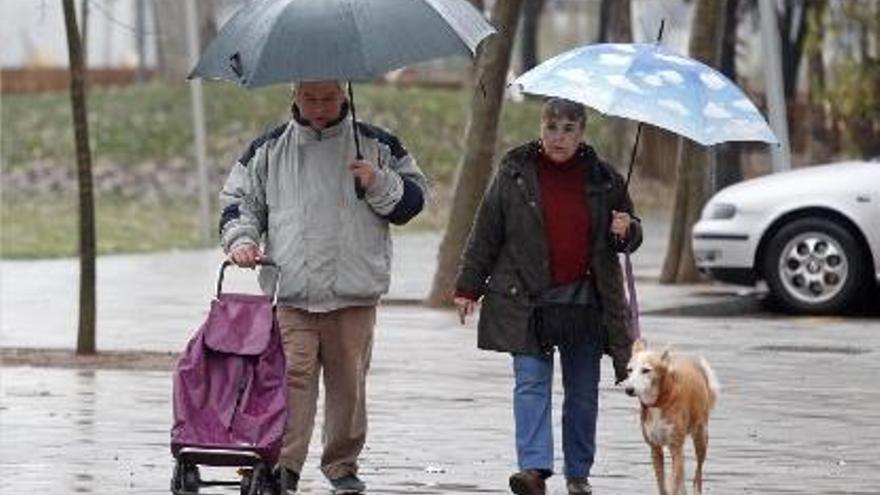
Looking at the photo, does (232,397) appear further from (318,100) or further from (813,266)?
(813,266)

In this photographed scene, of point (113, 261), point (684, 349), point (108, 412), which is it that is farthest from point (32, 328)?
point (113, 261)

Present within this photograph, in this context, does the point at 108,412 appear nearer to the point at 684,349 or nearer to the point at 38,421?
the point at 38,421

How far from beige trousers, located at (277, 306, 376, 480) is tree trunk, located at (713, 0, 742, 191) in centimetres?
1032

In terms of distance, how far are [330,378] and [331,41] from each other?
4.51 feet

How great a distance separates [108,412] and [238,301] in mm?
4955

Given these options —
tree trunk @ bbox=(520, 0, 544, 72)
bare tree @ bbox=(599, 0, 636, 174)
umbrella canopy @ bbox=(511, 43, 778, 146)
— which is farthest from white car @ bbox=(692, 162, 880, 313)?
tree trunk @ bbox=(520, 0, 544, 72)

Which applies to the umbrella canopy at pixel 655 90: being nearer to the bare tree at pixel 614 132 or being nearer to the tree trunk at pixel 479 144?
the tree trunk at pixel 479 144

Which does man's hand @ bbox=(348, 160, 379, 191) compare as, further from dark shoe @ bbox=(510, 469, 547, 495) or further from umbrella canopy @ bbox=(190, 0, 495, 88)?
dark shoe @ bbox=(510, 469, 547, 495)

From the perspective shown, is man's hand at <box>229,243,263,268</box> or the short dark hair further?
the short dark hair

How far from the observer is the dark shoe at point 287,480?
35.5 ft

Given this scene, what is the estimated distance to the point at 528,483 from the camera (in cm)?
1144

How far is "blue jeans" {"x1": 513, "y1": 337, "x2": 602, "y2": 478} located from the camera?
1157 cm

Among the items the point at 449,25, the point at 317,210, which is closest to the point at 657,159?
the point at 317,210

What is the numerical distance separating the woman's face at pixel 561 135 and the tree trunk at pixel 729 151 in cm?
1013
